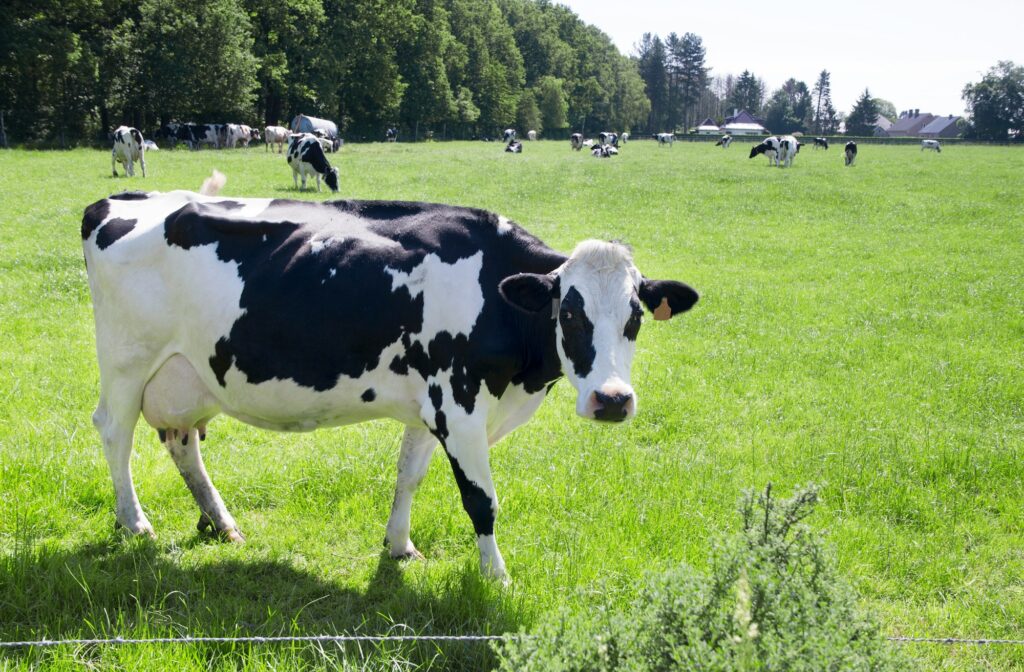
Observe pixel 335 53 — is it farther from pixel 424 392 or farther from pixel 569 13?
pixel 569 13

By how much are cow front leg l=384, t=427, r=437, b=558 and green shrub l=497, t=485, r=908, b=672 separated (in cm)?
218

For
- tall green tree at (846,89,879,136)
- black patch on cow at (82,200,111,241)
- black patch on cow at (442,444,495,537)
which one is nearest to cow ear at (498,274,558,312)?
black patch on cow at (442,444,495,537)

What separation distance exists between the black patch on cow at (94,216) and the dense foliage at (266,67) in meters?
45.6

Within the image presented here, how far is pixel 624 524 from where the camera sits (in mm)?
5449

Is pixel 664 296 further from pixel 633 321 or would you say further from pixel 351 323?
pixel 351 323

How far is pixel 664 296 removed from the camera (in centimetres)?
460

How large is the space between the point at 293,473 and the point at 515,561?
2.14 m

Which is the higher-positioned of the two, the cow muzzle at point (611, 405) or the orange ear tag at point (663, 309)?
the orange ear tag at point (663, 309)

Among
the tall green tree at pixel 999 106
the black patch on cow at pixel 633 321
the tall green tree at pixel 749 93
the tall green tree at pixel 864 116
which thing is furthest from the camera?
the tall green tree at pixel 749 93

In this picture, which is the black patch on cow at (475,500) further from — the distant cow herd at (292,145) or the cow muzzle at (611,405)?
the distant cow herd at (292,145)

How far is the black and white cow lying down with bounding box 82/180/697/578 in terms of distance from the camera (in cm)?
453

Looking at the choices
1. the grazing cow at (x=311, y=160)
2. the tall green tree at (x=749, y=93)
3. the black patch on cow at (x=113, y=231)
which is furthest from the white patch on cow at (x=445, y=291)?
the tall green tree at (x=749, y=93)

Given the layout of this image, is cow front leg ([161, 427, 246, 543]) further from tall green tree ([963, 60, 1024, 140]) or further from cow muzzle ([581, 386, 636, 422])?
tall green tree ([963, 60, 1024, 140])

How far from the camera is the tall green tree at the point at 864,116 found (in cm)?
15475
